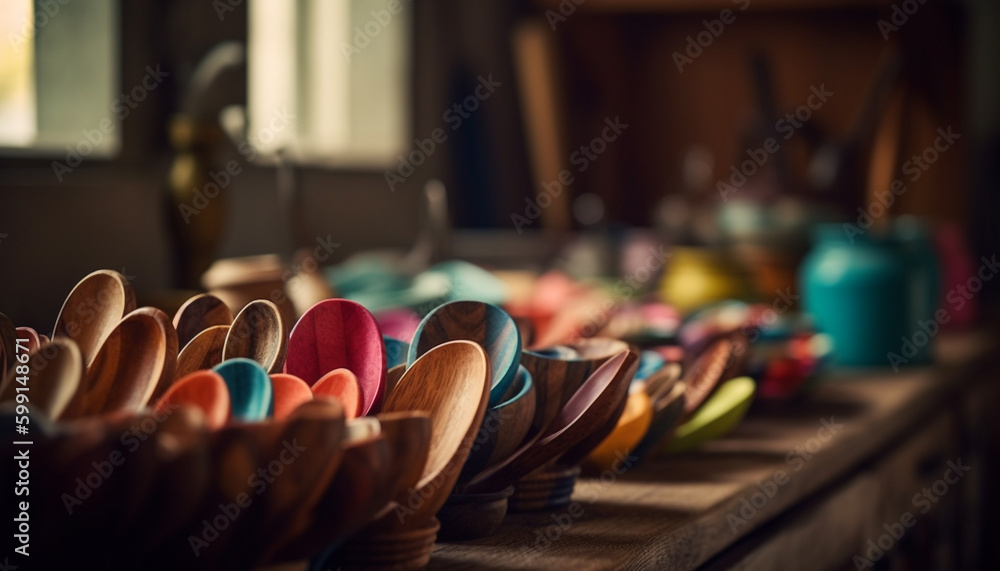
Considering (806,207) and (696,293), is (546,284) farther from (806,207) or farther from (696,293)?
(806,207)

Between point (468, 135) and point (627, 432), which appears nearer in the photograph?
point (627, 432)

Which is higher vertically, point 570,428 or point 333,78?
point 333,78

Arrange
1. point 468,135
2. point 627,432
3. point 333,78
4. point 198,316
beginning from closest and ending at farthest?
point 198,316
point 627,432
point 333,78
point 468,135

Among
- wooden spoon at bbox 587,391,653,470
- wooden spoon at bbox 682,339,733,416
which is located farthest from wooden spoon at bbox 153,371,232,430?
Answer: wooden spoon at bbox 682,339,733,416

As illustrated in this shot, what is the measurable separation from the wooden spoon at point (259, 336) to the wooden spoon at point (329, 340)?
21mm

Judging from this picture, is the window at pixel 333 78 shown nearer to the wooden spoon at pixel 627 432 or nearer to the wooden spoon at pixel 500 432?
the wooden spoon at pixel 627 432

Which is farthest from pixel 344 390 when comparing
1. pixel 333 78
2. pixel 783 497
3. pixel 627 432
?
pixel 333 78

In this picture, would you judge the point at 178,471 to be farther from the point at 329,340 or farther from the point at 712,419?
the point at 712,419

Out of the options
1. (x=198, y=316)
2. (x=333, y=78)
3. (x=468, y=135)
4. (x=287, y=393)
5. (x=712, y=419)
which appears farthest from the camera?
(x=468, y=135)

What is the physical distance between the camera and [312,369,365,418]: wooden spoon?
1.49ft

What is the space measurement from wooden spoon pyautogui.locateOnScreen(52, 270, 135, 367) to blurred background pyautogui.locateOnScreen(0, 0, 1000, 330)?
1.72ft

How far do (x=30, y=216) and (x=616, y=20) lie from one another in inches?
71.6

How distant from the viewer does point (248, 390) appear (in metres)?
0.41

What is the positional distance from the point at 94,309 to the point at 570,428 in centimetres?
25
